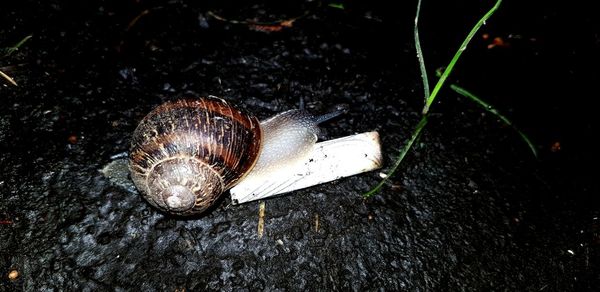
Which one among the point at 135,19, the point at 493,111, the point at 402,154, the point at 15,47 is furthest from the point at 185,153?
the point at 493,111

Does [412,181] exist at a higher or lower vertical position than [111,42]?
lower

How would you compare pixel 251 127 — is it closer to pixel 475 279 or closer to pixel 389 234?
pixel 389 234

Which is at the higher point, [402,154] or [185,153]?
[185,153]

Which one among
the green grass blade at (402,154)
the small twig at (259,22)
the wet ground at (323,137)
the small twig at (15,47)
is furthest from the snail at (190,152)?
the small twig at (15,47)

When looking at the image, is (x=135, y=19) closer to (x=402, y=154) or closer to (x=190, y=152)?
(x=190, y=152)

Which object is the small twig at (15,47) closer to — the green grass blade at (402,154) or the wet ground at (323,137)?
the wet ground at (323,137)

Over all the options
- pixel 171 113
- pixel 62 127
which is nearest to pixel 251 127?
pixel 171 113

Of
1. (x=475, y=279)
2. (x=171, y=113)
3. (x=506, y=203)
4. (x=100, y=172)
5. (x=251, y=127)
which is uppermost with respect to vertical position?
(x=171, y=113)
